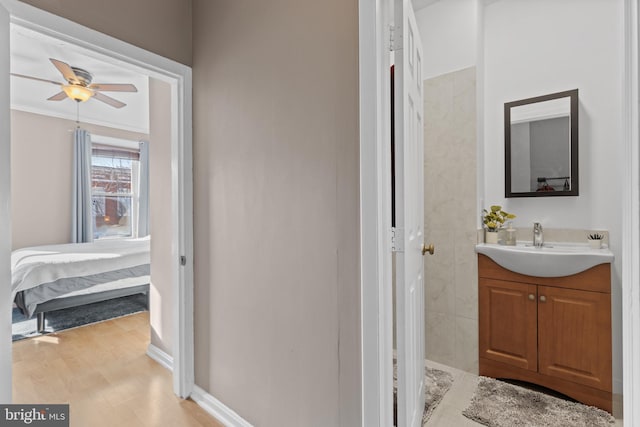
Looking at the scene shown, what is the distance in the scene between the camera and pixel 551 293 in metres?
1.95

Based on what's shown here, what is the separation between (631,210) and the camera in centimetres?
78

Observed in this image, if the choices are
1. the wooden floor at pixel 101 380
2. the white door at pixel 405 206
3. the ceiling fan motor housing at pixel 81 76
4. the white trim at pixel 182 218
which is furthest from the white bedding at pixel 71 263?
the white door at pixel 405 206

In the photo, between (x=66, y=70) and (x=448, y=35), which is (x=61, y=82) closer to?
(x=66, y=70)

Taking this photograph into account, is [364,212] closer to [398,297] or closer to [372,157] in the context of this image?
[372,157]

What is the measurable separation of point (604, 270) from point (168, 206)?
282cm

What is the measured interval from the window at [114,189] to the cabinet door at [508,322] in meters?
5.87

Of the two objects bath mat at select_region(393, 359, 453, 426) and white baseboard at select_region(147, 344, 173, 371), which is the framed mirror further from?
white baseboard at select_region(147, 344, 173, 371)

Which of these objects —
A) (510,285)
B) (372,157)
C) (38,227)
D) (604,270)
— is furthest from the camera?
(38,227)

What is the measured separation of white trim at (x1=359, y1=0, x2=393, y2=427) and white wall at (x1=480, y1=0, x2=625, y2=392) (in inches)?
63.4

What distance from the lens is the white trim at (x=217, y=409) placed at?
171 centimetres

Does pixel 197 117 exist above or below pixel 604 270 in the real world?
above

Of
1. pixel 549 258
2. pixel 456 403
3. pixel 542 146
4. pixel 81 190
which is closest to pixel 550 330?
pixel 549 258

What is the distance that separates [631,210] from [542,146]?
5.83 feet

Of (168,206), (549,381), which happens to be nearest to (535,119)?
(549,381)
